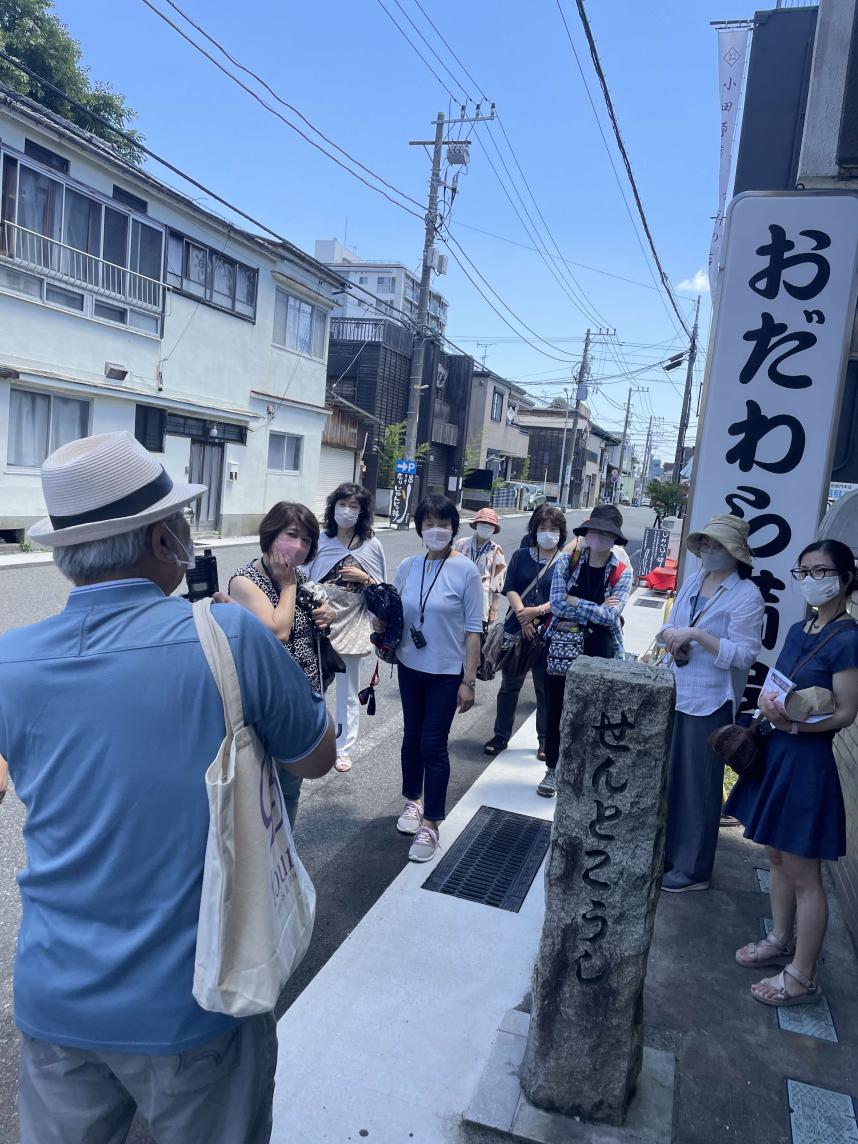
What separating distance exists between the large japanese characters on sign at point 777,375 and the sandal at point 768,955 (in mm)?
1139

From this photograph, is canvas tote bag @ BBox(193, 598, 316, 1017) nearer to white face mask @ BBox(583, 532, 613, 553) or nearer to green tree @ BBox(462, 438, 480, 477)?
white face mask @ BBox(583, 532, 613, 553)

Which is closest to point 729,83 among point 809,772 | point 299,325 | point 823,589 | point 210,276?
point 823,589

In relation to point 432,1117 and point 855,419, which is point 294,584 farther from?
point 855,419

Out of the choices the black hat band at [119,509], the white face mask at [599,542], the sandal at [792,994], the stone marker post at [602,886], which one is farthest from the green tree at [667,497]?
the black hat band at [119,509]

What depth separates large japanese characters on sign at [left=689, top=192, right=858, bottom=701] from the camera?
3656 mm

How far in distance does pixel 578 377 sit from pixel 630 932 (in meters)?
46.5

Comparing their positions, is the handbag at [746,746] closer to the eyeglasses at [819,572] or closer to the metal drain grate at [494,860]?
the eyeglasses at [819,572]

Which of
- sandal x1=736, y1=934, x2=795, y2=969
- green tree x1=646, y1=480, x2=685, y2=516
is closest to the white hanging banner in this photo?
sandal x1=736, y1=934, x2=795, y2=969

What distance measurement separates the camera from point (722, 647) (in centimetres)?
357

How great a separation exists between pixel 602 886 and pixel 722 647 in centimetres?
152

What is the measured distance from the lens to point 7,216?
1370cm

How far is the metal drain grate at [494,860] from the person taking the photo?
3.93m

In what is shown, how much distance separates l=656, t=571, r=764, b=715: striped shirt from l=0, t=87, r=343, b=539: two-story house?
1348 cm

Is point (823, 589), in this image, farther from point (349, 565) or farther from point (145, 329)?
point (145, 329)
